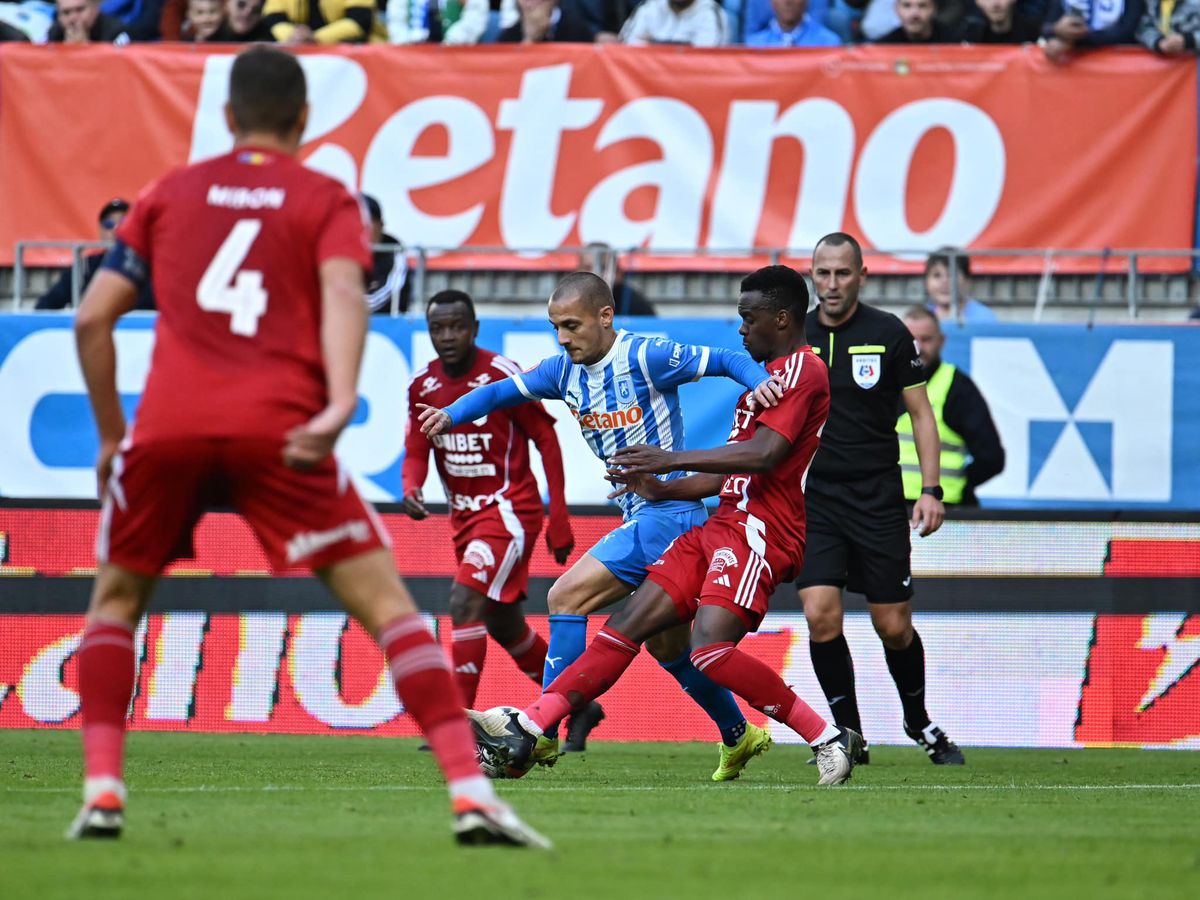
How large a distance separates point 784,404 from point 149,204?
327 centimetres

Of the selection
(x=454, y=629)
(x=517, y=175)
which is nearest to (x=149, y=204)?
(x=454, y=629)

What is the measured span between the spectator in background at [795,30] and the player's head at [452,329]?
565 cm

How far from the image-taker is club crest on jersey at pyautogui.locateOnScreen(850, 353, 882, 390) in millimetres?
9602

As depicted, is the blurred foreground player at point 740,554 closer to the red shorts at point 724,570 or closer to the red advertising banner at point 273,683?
the red shorts at point 724,570

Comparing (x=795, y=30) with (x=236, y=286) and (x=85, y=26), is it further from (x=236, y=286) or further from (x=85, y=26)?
(x=236, y=286)

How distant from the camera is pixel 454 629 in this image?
10172 mm

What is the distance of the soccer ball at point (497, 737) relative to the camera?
25.4 ft

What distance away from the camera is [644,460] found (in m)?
7.54

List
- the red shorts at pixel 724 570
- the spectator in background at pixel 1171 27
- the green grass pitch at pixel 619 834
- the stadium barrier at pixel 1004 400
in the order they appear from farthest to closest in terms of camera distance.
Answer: the spectator in background at pixel 1171 27 < the stadium barrier at pixel 1004 400 < the red shorts at pixel 724 570 < the green grass pitch at pixel 619 834

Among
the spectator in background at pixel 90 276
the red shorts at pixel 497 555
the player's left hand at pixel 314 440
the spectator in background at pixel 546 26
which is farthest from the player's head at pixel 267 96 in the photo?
the spectator in background at pixel 546 26

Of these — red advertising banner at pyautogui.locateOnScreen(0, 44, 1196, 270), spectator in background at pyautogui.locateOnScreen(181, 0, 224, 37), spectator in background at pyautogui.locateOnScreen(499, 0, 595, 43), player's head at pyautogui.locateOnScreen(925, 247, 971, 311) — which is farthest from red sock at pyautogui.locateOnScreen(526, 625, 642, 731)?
spectator in background at pyautogui.locateOnScreen(181, 0, 224, 37)

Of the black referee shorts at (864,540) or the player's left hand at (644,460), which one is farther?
the black referee shorts at (864,540)

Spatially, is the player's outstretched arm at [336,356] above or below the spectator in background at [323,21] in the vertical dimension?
above

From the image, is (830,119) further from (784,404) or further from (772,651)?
(784,404)
